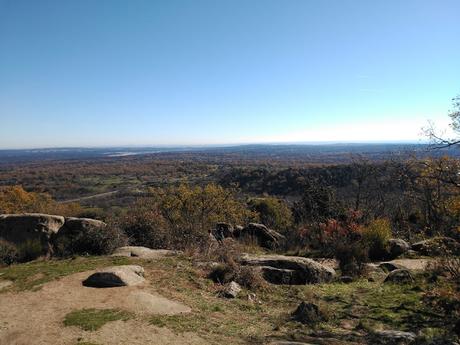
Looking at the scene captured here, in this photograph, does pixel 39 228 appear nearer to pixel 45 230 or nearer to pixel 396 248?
pixel 45 230

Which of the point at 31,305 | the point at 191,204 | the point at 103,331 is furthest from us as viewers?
the point at 191,204

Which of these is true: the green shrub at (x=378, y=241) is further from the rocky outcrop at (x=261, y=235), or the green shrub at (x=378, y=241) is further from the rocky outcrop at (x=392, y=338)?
the rocky outcrop at (x=392, y=338)

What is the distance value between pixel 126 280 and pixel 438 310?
707 cm

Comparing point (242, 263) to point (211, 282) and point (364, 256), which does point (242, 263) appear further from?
point (364, 256)

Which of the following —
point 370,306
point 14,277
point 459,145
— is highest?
point 459,145

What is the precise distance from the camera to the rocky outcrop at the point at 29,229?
13.3m

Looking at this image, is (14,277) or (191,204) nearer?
(14,277)

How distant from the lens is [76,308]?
8.23 m

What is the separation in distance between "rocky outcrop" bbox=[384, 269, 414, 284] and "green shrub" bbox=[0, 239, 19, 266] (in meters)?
11.2

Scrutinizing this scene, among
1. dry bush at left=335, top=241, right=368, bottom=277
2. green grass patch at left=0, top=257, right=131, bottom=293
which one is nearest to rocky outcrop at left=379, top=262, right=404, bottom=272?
dry bush at left=335, top=241, right=368, bottom=277

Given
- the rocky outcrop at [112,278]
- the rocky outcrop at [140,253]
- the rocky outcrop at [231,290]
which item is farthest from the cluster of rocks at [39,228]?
the rocky outcrop at [231,290]

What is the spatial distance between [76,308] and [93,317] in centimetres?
80

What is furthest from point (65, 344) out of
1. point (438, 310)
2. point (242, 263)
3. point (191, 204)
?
point (191, 204)

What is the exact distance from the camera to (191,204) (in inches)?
861
